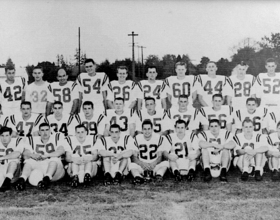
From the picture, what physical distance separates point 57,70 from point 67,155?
3.32 ft

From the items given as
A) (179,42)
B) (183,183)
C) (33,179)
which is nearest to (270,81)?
(179,42)

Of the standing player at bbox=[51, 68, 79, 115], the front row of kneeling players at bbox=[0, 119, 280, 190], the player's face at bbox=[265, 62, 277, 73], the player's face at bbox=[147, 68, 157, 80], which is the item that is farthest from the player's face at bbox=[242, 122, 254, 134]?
the standing player at bbox=[51, 68, 79, 115]

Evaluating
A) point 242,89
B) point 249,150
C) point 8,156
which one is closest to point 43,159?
point 8,156

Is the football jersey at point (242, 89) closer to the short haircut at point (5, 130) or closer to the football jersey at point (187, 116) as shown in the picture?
the football jersey at point (187, 116)

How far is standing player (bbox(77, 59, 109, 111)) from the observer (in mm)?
4172

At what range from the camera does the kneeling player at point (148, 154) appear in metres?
4.03

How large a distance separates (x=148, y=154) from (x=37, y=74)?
1592 mm

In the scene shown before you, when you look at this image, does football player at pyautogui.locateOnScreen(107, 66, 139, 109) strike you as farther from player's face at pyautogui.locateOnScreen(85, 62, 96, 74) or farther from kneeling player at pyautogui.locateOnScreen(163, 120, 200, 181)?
kneeling player at pyautogui.locateOnScreen(163, 120, 200, 181)

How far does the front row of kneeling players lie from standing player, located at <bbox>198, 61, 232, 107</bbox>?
29 centimetres

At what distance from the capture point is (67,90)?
423cm

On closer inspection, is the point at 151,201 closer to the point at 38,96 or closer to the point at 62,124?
the point at 62,124

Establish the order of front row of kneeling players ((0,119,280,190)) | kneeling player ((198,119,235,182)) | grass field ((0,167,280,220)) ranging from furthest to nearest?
1. kneeling player ((198,119,235,182))
2. front row of kneeling players ((0,119,280,190))
3. grass field ((0,167,280,220))

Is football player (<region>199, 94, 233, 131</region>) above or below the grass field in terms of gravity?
above

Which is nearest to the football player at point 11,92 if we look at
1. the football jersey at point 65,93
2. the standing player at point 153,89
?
the football jersey at point 65,93
